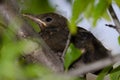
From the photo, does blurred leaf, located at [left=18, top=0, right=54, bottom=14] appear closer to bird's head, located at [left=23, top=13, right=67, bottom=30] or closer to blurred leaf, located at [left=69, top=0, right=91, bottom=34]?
blurred leaf, located at [left=69, top=0, right=91, bottom=34]

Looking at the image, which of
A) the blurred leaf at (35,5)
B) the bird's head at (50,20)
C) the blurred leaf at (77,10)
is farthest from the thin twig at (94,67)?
the bird's head at (50,20)

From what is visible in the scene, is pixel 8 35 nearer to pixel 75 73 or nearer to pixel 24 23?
pixel 24 23

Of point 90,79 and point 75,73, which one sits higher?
point 90,79

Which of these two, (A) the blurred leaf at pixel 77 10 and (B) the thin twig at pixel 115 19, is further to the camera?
(B) the thin twig at pixel 115 19

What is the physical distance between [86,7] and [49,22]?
2.02 m

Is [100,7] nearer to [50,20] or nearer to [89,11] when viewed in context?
[89,11]

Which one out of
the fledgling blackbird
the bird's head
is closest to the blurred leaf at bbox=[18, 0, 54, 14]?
the fledgling blackbird

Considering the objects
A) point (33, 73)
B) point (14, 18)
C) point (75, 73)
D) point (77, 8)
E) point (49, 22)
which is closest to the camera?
point (75, 73)

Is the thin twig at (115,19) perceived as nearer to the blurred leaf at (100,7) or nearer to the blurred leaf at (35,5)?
the blurred leaf at (100,7)

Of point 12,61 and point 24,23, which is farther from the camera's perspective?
point 24,23

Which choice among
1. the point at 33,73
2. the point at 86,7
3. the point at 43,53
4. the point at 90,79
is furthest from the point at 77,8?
the point at 90,79

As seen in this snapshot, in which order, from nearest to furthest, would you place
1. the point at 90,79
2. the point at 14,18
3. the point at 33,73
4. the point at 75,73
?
1. the point at 75,73
2. the point at 33,73
3. the point at 14,18
4. the point at 90,79

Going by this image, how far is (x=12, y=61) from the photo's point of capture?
79cm

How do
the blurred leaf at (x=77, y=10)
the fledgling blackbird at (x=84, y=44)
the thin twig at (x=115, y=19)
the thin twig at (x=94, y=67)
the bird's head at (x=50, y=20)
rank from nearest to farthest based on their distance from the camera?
the thin twig at (x=94, y=67) < the blurred leaf at (x=77, y=10) < the thin twig at (x=115, y=19) < the fledgling blackbird at (x=84, y=44) < the bird's head at (x=50, y=20)
